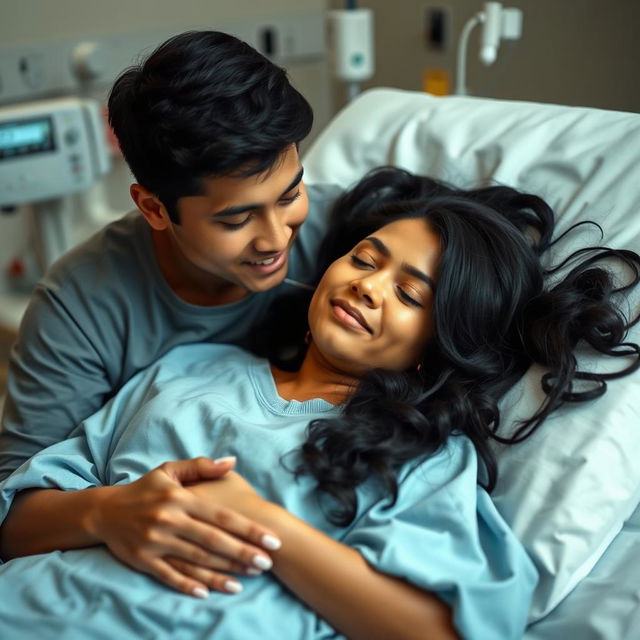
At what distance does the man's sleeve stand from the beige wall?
4.47ft

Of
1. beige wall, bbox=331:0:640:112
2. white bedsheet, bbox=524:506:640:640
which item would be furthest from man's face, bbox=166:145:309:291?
beige wall, bbox=331:0:640:112

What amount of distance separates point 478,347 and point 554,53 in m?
1.20

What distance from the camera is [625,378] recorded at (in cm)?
110

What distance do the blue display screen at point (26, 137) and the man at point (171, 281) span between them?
65 centimetres

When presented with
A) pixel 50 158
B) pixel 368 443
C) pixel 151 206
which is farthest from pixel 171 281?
pixel 50 158

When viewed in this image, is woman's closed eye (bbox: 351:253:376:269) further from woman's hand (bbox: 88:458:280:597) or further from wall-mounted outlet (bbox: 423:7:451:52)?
wall-mounted outlet (bbox: 423:7:451:52)

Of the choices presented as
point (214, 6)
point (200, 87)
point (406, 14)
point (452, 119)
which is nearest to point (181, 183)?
point (200, 87)

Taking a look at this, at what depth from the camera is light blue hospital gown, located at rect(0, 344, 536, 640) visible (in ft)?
3.14

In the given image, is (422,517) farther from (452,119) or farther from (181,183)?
(452,119)

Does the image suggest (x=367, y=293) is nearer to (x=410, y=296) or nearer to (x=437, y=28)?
(x=410, y=296)

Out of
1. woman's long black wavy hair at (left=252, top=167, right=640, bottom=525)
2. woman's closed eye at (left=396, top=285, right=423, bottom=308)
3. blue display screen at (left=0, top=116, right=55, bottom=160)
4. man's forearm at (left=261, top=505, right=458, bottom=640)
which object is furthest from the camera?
blue display screen at (left=0, top=116, right=55, bottom=160)

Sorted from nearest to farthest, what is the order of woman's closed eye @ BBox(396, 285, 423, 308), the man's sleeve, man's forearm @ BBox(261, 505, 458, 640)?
man's forearm @ BBox(261, 505, 458, 640) → woman's closed eye @ BBox(396, 285, 423, 308) → the man's sleeve

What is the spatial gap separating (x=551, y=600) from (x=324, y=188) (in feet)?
2.76

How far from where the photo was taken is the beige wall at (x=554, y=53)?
1.91 m
